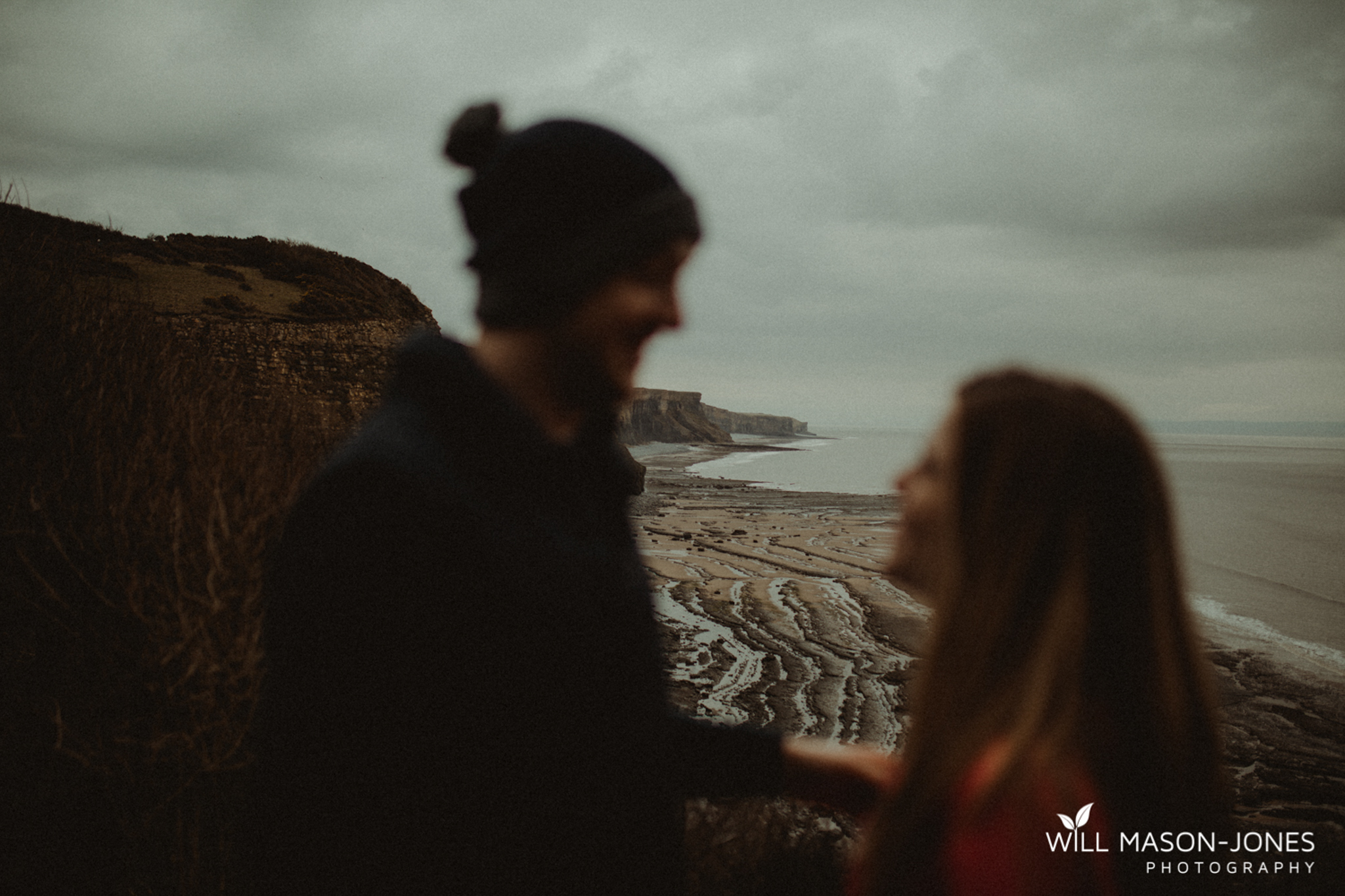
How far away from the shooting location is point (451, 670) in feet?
3.46

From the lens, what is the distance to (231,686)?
6.30 m

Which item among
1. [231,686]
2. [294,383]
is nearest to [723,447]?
[294,383]

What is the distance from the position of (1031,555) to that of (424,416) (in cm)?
108

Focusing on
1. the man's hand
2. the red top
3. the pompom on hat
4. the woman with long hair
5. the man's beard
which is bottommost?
the man's hand

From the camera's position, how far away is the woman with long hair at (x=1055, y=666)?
1075mm

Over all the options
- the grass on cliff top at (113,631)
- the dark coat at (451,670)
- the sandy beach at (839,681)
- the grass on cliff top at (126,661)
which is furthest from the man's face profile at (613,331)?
the grass on cliff top at (113,631)

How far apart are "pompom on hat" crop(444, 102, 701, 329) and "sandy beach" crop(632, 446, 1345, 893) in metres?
5.39

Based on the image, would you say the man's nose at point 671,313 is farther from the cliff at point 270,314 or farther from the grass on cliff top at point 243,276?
the grass on cliff top at point 243,276

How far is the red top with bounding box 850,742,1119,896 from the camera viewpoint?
1003mm

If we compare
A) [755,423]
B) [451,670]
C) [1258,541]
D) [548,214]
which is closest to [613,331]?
[548,214]

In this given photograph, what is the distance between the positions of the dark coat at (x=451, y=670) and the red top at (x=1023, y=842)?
0.56 meters

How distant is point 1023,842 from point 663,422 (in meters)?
109

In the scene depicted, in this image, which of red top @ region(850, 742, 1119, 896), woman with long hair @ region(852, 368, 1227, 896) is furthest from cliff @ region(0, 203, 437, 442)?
red top @ region(850, 742, 1119, 896)

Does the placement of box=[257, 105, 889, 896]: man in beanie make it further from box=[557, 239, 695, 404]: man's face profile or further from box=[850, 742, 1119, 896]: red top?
box=[850, 742, 1119, 896]: red top
